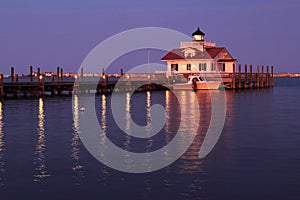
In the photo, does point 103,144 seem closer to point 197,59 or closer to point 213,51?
point 197,59

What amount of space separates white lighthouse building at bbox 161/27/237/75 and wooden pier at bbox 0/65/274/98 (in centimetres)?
254

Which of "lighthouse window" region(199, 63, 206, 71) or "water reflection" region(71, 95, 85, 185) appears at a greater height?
"lighthouse window" region(199, 63, 206, 71)

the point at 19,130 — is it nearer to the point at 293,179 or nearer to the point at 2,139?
the point at 2,139

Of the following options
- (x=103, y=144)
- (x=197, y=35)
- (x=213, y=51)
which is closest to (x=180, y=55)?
(x=213, y=51)

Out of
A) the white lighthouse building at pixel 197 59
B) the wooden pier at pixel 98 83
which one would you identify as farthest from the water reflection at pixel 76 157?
the white lighthouse building at pixel 197 59

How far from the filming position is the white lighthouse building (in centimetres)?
7402

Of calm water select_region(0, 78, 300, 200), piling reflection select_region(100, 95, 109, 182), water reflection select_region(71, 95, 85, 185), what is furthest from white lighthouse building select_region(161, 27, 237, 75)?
water reflection select_region(71, 95, 85, 185)

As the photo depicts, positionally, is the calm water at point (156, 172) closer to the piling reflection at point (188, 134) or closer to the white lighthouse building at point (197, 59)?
the piling reflection at point (188, 134)

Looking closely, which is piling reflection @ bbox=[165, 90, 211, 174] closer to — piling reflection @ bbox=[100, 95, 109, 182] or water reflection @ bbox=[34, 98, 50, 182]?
piling reflection @ bbox=[100, 95, 109, 182]

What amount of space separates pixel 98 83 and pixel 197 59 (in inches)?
776

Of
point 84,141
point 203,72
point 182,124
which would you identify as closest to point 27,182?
point 84,141

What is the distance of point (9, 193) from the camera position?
12.7 metres

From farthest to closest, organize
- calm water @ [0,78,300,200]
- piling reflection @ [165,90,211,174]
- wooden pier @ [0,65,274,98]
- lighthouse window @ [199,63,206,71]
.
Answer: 1. lighthouse window @ [199,63,206,71]
2. wooden pier @ [0,65,274,98]
3. piling reflection @ [165,90,211,174]
4. calm water @ [0,78,300,200]

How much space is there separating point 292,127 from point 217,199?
48.0 ft
